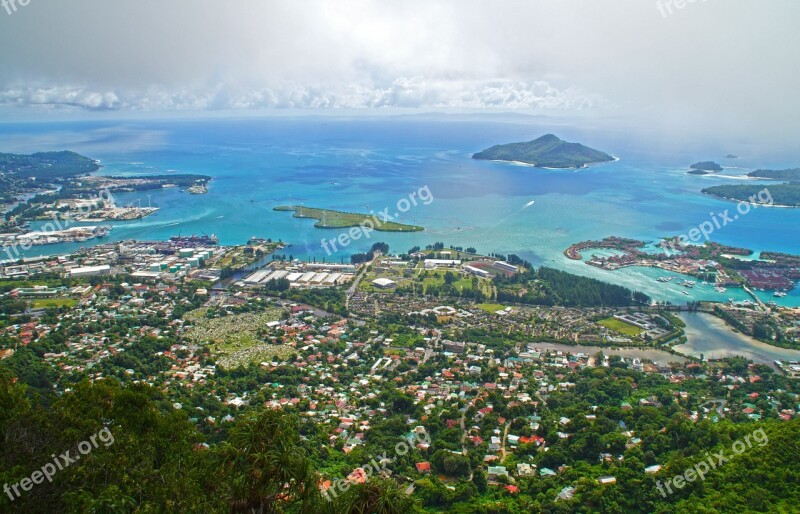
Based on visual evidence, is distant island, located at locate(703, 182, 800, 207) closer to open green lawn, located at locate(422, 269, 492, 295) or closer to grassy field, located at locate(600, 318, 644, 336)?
open green lawn, located at locate(422, 269, 492, 295)

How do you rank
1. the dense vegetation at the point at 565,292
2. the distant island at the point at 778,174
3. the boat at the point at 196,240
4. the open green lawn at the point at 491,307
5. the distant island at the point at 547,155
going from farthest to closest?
1. the distant island at the point at 547,155
2. the distant island at the point at 778,174
3. the boat at the point at 196,240
4. the dense vegetation at the point at 565,292
5. the open green lawn at the point at 491,307

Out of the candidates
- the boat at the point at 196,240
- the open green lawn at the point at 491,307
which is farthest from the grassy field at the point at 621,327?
the boat at the point at 196,240

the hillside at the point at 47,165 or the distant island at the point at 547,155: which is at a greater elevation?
the distant island at the point at 547,155

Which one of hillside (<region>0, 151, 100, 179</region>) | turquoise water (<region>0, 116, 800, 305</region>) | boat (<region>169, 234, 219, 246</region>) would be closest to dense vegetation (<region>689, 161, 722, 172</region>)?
turquoise water (<region>0, 116, 800, 305</region>)

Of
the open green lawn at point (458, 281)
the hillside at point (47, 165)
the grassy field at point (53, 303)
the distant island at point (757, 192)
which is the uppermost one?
the distant island at point (757, 192)

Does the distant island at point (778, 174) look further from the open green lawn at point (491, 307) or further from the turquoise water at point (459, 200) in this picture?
the open green lawn at point (491, 307)

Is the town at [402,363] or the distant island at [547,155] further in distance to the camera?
the distant island at [547,155]
